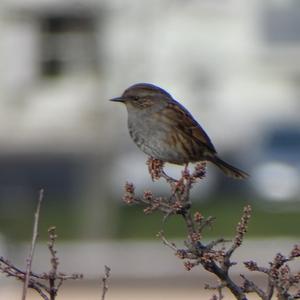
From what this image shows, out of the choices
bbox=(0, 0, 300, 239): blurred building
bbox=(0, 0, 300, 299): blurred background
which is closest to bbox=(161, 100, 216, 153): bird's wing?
bbox=(0, 0, 300, 299): blurred background

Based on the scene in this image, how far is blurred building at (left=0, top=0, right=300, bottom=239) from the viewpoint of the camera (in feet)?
107

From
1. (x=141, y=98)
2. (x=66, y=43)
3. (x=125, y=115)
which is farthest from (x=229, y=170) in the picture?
(x=66, y=43)

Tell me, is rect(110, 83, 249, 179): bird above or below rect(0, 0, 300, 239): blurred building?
below

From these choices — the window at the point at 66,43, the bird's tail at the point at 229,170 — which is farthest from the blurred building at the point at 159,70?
the bird's tail at the point at 229,170

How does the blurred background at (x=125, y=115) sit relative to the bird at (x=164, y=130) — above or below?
above

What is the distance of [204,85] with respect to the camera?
→ 116ft

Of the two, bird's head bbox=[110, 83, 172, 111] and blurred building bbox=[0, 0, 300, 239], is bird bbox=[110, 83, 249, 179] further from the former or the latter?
blurred building bbox=[0, 0, 300, 239]

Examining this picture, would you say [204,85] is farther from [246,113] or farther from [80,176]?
[80,176]

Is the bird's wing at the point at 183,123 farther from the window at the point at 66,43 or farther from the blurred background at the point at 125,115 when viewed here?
the window at the point at 66,43

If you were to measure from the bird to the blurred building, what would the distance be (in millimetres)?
23156

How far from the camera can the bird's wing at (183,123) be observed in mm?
7469

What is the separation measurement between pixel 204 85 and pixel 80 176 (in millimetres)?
6306

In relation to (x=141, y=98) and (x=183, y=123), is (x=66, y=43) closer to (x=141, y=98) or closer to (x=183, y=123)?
(x=183, y=123)

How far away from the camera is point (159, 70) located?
35.2 metres
